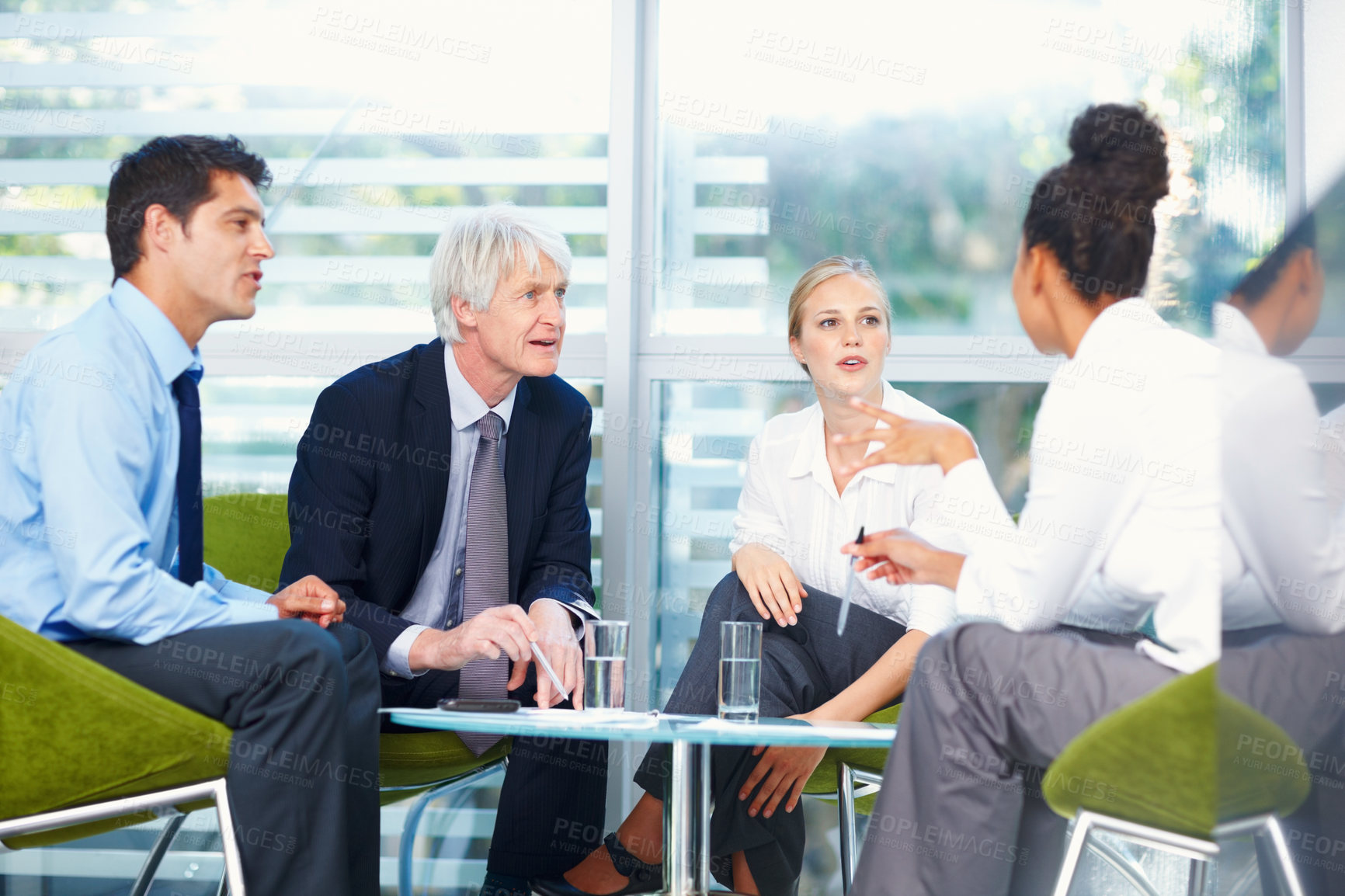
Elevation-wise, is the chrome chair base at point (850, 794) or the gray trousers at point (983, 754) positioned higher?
the gray trousers at point (983, 754)

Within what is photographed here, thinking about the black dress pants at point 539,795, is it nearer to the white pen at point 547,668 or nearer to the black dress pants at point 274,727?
the white pen at point 547,668

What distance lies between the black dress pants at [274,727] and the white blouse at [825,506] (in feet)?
3.29

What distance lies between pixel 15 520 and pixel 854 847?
1.57 m

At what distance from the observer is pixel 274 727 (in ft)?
5.24

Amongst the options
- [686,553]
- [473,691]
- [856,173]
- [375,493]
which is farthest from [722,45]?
[473,691]

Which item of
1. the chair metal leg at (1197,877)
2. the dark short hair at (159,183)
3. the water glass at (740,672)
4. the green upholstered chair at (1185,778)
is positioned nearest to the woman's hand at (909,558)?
the water glass at (740,672)

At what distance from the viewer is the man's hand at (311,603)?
1883mm

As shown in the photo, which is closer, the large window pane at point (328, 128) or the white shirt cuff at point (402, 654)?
the white shirt cuff at point (402, 654)

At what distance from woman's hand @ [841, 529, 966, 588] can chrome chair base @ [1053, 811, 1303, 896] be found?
1.16 ft

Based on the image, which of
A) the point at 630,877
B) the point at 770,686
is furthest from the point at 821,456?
the point at 630,877

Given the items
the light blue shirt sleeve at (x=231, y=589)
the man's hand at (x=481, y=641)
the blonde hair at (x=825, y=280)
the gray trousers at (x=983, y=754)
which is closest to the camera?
the gray trousers at (x=983, y=754)

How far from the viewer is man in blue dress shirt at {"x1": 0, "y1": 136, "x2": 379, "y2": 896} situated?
5.14 ft

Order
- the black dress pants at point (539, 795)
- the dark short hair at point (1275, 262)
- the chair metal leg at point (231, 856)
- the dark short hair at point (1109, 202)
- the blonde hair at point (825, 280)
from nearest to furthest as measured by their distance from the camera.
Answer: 1. the dark short hair at point (1275, 262)
2. the dark short hair at point (1109, 202)
3. the chair metal leg at point (231, 856)
4. the black dress pants at point (539, 795)
5. the blonde hair at point (825, 280)

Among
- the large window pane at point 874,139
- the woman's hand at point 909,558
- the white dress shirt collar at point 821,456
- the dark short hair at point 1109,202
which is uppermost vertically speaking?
the large window pane at point 874,139
